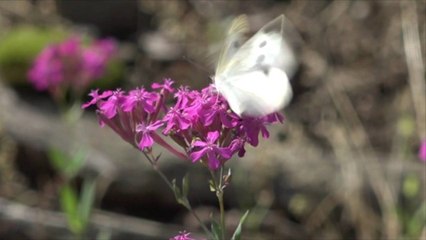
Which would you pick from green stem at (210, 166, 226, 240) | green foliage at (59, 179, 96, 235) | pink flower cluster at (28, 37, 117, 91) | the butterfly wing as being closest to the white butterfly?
the butterfly wing

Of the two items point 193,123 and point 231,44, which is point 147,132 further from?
point 231,44

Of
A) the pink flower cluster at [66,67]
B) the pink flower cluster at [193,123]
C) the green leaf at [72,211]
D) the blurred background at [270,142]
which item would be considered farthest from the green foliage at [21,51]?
the pink flower cluster at [193,123]

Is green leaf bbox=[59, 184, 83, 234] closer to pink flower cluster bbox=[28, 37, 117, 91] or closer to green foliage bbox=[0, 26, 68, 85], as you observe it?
pink flower cluster bbox=[28, 37, 117, 91]

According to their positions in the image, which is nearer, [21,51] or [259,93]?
[259,93]

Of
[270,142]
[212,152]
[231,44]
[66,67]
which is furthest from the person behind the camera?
[270,142]

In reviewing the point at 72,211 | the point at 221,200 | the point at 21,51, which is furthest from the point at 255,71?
the point at 21,51

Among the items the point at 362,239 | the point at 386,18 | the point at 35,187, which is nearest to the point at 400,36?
the point at 386,18

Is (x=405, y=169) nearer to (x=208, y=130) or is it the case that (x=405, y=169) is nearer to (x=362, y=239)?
(x=362, y=239)
